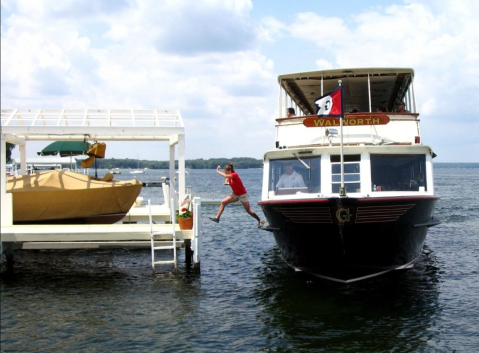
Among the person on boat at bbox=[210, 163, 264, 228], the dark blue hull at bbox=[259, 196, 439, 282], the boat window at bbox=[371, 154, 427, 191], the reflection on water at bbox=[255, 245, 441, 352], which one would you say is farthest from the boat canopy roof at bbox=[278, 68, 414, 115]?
the reflection on water at bbox=[255, 245, 441, 352]

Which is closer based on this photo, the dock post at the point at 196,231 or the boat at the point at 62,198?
the dock post at the point at 196,231

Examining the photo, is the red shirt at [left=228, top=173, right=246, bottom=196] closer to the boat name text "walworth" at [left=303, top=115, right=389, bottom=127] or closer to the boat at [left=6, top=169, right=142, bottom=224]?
the boat name text "walworth" at [left=303, top=115, right=389, bottom=127]

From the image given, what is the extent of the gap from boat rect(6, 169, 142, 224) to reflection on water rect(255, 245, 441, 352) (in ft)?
16.7

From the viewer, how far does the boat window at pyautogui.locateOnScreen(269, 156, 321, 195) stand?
13773 millimetres

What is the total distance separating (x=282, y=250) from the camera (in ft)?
48.9

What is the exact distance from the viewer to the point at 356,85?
54.7 ft

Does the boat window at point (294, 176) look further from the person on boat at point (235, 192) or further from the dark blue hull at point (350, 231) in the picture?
the person on boat at point (235, 192)

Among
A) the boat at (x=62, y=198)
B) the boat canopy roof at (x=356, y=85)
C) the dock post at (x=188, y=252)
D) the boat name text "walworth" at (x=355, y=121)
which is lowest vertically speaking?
the dock post at (x=188, y=252)

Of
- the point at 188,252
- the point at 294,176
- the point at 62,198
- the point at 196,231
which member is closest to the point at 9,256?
the point at 62,198

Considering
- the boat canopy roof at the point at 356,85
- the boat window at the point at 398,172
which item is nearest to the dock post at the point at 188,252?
the boat window at the point at 398,172

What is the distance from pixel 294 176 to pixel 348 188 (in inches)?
56.8

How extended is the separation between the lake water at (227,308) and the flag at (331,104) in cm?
412

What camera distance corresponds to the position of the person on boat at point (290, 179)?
1400 centimetres

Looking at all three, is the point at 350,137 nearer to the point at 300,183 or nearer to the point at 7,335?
the point at 300,183
